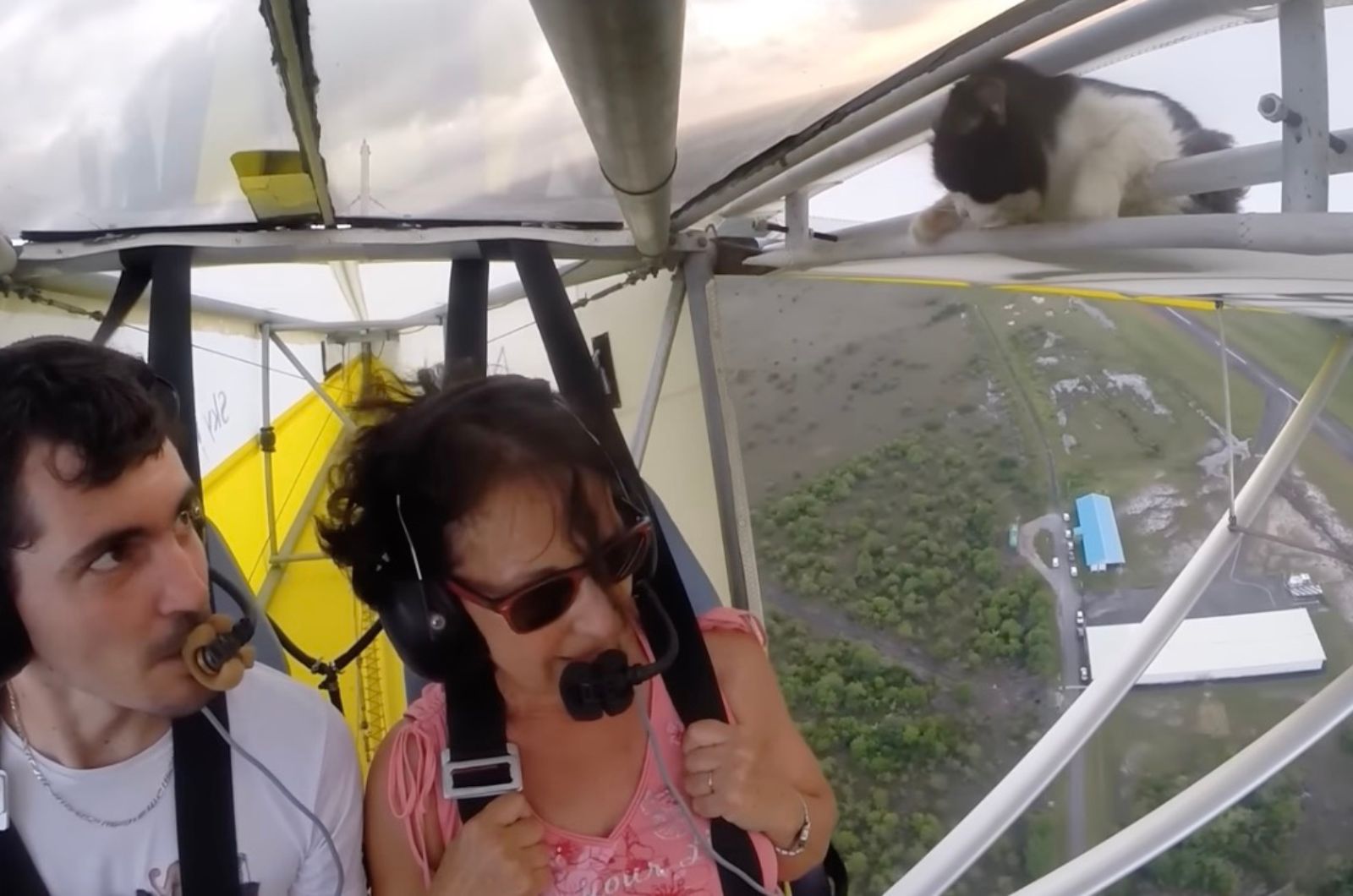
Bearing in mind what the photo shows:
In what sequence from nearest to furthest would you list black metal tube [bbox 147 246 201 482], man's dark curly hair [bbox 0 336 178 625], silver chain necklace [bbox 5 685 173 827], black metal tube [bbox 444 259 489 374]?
man's dark curly hair [bbox 0 336 178 625] → silver chain necklace [bbox 5 685 173 827] → black metal tube [bbox 147 246 201 482] → black metal tube [bbox 444 259 489 374]

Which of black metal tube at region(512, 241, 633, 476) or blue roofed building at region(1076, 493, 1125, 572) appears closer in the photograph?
black metal tube at region(512, 241, 633, 476)

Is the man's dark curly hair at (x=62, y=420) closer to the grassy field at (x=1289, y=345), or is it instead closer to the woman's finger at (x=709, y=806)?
the woman's finger at (x=709, y=806)

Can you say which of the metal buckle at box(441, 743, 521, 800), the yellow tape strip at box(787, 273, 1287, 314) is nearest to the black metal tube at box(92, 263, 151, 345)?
the metal buckle at box(441, 743, 521, 800)

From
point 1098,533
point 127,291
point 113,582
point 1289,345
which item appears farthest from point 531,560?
point 1098,533

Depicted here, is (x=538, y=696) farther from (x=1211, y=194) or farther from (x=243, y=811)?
(x=1211, y=194)

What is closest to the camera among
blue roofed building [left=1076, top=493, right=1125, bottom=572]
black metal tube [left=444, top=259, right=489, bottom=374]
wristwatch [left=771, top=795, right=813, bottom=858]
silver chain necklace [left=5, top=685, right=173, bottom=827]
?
silver chain necklace [left=5, top=685, right=173, bottom=827]

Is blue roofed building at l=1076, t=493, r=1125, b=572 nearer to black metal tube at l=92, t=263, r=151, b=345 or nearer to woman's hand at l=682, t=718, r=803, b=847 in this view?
woman's hand at l=682, t=718, r=803, b=847

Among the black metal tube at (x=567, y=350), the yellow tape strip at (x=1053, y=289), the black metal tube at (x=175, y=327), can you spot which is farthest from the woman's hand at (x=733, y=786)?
the yellow tape strip at (x=1053, y=289)
